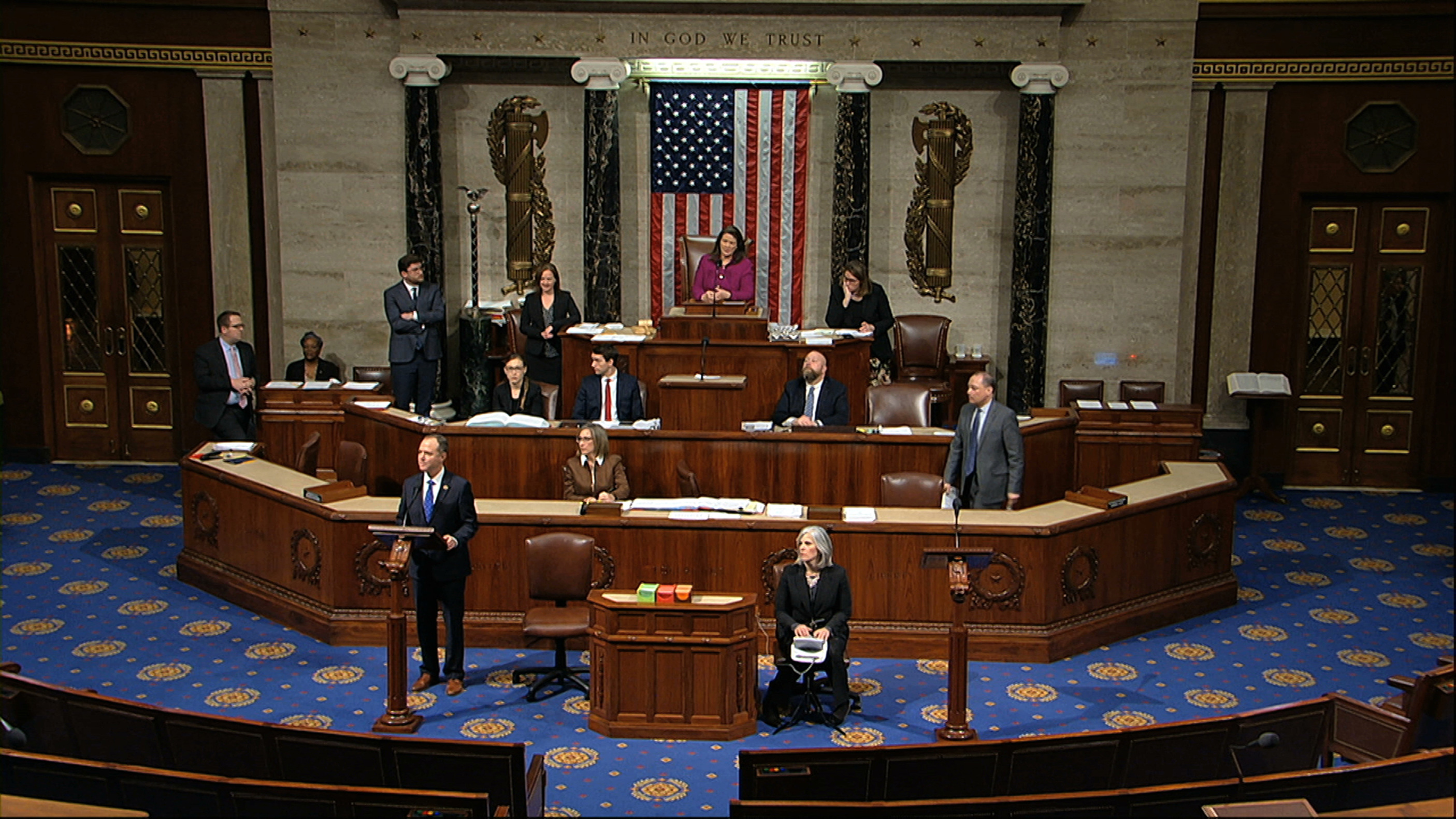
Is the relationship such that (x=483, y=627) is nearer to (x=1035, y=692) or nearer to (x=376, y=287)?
(x=1035, y=692)

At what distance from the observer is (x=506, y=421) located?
10.2 meters

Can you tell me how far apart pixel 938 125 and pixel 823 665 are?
7.75 m

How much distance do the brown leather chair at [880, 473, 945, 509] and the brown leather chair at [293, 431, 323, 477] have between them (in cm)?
459

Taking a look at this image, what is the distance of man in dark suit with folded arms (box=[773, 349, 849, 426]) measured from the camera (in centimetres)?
1048

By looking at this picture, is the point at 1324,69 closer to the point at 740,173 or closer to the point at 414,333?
the point at 740,173

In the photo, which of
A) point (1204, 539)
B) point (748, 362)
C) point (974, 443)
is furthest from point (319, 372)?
point (1204, 539)

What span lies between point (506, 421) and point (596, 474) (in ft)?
3.79

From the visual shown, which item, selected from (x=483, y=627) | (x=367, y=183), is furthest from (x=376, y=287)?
(x=483, y=627)

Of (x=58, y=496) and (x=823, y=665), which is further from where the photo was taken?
(x=58, y=496)

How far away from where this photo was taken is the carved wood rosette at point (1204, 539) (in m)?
9.70

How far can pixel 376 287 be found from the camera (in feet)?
45.5

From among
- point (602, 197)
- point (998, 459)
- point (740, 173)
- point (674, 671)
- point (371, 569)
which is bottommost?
point (674, 671)

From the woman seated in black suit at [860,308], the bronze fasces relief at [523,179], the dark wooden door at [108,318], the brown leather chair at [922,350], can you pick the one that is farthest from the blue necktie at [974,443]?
the dark wooden door at [108,318]

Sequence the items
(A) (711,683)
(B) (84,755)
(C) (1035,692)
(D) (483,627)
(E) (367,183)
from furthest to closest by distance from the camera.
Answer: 1. (E) (367,183)
2. (D) (483,627)
3. (C) (1035,692)
4. (A) (711,683)
5. (B) (84,755)
